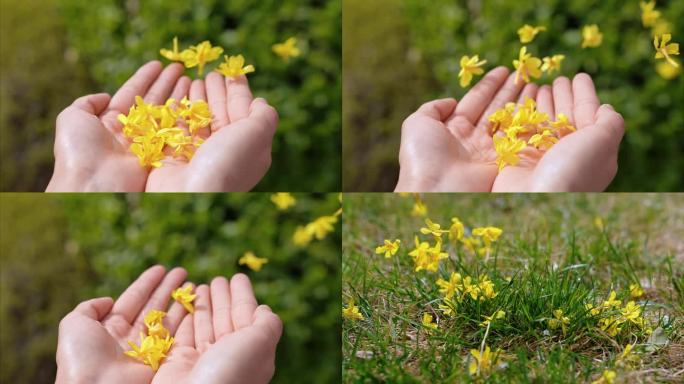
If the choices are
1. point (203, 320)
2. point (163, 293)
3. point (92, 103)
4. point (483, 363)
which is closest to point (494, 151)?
point (483, 363)

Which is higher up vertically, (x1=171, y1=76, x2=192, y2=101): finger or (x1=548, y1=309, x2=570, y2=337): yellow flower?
(x1=171, y1=76, x2=192, y2=101): finger

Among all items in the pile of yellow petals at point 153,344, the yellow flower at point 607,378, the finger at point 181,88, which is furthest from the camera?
the finger at point 181,88

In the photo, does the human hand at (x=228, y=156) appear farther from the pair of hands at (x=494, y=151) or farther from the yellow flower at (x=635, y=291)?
the yellow flower at (x=635, y=291)

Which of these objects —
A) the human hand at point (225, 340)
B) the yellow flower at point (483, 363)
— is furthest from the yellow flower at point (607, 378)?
the human hand at point (225, 340)

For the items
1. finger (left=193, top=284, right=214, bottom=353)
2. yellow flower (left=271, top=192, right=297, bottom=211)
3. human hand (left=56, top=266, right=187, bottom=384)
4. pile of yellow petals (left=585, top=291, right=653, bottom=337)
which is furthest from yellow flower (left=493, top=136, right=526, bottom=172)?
human hand (left=56, top=266, right=187, bottom=384)

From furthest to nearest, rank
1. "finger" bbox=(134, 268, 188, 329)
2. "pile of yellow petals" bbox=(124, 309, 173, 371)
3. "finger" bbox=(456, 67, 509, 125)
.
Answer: "finger" bbox=(456, 67, 509, 125) < "finger" bbox=(134, 268, 188, 329) < "pile of yellow petals" bbox=(124, 309, 173, 371)

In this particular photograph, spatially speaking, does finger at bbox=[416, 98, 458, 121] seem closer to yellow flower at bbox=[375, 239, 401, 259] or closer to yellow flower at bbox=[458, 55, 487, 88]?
yellow flower at bbox=[458, 55, 487, 88]

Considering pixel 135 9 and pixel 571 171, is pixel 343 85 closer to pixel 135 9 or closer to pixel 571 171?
pixel 135 9
